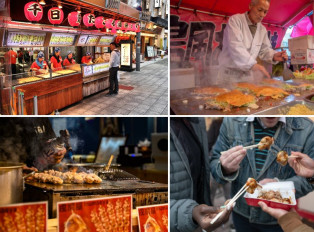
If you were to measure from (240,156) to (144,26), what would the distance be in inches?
47.4

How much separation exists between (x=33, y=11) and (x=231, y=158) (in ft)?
5.60

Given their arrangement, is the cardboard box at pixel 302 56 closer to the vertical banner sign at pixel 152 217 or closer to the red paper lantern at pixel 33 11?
the vertical banner sign at pixel 152 217

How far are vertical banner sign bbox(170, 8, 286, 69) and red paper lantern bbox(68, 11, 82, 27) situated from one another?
2.05 feet

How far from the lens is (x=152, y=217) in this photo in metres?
2.41

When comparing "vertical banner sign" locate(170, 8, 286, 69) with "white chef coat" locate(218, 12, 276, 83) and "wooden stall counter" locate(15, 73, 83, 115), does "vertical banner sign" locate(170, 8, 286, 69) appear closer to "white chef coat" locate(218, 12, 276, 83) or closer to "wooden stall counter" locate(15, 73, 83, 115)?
"white chef coat" locate(218, 12, 276, 83)

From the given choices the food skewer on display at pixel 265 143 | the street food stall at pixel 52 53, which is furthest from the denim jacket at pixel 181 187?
the street food stall at pixel 52 53

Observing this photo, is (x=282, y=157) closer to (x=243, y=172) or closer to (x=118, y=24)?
(x=243, y=172)

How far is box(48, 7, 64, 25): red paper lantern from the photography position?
2.04 m

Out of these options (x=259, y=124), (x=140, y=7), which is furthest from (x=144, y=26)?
A: (x=259, y=124)

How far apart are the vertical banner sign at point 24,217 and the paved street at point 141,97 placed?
2.28 ft

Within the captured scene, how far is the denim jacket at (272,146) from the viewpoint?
2.42 metres

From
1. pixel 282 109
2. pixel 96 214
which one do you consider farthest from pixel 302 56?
pixel 96 214

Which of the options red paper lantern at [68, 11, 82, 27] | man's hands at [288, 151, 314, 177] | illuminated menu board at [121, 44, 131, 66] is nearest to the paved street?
illuminated menu board at [121, 44, 131, 66]

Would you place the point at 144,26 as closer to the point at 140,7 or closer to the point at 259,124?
the point at 140,7
